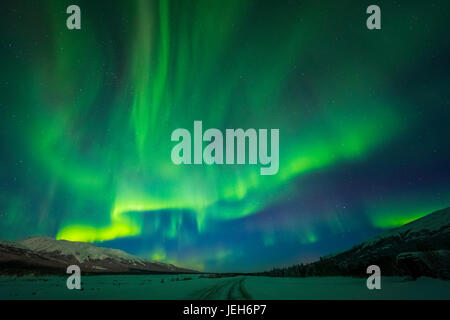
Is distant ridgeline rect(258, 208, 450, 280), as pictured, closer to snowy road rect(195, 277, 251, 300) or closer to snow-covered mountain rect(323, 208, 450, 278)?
snow-covered mountain rect(323, 208, 450, 278)

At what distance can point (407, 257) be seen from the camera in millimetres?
23781

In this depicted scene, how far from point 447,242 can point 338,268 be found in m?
21.9

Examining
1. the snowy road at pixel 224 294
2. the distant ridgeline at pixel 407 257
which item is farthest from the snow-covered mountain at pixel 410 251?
the snowy road at pixel 224 294

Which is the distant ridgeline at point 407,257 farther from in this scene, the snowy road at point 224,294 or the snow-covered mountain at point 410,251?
the snowy road at point 224,294

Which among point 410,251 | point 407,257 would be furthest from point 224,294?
point 410,251

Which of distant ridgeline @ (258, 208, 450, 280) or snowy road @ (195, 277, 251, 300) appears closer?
snowy road @ (195, 277, 251, 300)

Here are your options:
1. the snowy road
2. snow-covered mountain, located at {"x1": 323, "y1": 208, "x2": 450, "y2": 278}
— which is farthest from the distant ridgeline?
the snowy road

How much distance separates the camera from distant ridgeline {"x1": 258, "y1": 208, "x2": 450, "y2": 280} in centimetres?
2339

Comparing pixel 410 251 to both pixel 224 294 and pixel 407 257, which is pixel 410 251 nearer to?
pixel 407 257

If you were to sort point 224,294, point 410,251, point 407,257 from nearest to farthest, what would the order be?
point 224,294
point 407,257
point 410,251

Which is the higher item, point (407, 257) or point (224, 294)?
point (407, 257)

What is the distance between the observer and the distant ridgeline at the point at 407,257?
76.7 feet
